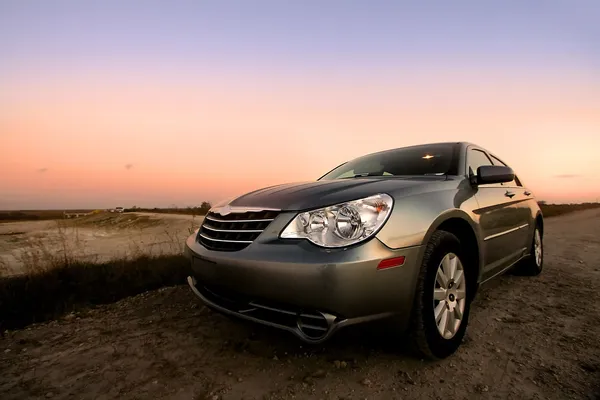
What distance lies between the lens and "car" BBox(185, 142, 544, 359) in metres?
1.71

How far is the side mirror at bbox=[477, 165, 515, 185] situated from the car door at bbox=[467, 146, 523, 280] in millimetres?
126

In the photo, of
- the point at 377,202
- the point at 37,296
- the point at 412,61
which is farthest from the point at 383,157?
the point at 412,61

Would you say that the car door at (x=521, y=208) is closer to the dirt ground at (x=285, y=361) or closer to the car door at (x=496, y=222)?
the car door at (x=496, y=222)

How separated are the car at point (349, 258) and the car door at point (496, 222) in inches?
6.6

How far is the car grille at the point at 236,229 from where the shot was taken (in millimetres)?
1989

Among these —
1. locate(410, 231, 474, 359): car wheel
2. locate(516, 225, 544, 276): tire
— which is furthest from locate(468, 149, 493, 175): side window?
locate(516, 225, 544, 276): tire

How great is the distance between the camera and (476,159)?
3.38m

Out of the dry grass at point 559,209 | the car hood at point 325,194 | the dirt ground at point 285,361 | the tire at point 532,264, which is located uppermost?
the car hood at point 325,194

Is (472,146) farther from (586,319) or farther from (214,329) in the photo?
(214,329)

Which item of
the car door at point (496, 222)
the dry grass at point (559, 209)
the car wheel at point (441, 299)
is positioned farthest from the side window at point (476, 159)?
the dry grass at point (559, 209)

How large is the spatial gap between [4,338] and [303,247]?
266cm

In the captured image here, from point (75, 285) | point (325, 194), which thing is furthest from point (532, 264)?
point (75, 285)

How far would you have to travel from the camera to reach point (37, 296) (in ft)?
12.0

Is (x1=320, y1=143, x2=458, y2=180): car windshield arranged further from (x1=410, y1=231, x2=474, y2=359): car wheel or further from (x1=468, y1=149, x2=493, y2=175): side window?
(x1=410, y1=231, x2=474, y2=359): car wheel
